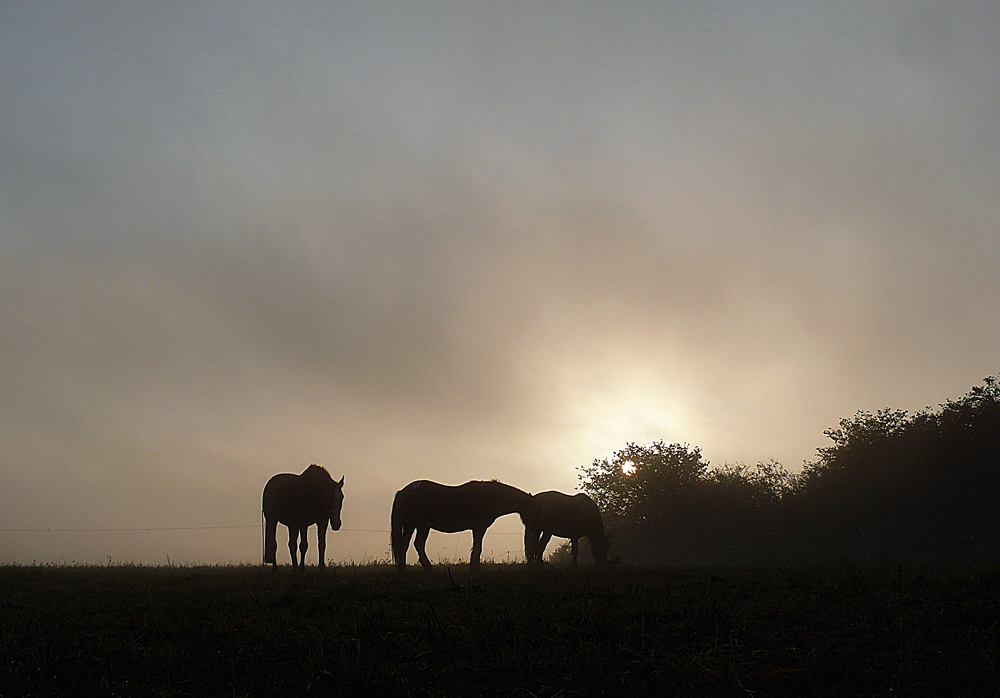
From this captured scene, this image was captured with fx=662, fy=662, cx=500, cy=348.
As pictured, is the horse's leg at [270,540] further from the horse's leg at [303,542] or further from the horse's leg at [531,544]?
the horse's leg at [531,544]

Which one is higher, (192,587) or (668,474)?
(668,474)

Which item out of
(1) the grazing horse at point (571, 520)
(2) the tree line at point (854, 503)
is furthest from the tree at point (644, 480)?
(1) the grazing horse at point (571, 520)

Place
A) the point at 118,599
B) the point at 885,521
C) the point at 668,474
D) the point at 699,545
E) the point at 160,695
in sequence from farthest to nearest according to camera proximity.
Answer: the point at 668,474, the point at 699,545, the point at 885,521, the point at 118,599, the point at 160,695

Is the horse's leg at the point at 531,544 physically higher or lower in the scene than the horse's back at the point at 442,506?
lower

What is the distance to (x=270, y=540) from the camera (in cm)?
1975

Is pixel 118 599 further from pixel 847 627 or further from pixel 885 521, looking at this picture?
pixel 885 521

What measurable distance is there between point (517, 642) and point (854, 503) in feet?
152

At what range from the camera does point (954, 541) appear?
127 feet

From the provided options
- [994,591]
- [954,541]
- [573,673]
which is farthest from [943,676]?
[954,541]

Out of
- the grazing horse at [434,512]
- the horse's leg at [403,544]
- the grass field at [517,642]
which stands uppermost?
the grazing horse at [434,512]

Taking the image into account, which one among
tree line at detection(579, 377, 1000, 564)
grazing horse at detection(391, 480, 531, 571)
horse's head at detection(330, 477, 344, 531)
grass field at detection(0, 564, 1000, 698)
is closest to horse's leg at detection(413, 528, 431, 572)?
grazing horse at detection(391, 480, 531, 571)

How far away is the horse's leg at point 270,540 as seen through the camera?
19578 millimetres

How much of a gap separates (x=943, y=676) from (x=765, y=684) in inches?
65.3

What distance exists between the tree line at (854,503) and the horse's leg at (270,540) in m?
28.0
